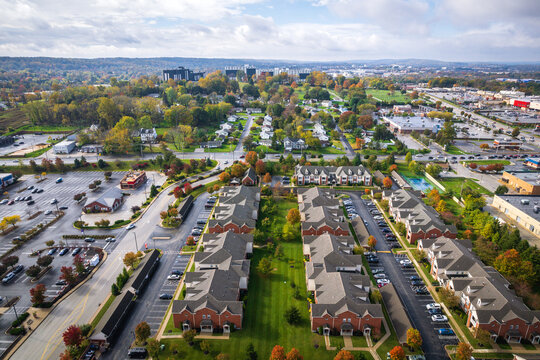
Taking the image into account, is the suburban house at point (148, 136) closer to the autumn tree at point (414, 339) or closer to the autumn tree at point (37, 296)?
the autumn tree at point (37, 296)

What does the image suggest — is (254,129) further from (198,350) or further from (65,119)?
(198,350)

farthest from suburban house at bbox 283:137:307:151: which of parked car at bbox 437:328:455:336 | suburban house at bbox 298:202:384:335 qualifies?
parked car at bbox 437:328:455:336

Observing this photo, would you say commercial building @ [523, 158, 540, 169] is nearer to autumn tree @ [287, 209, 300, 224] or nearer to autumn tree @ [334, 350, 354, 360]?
autumn tree @ [287, 209, 300, 224]

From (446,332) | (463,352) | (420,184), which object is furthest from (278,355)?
(420,184)

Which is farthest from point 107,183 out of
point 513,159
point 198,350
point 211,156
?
point 513,159

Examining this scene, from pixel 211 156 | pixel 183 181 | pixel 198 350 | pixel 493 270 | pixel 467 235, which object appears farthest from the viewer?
pixel 211 156

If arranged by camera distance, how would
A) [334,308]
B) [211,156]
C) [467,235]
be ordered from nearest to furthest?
[334,308], [467,235], [211,156]

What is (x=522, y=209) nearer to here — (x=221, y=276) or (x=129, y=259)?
(x=221, y=276)
